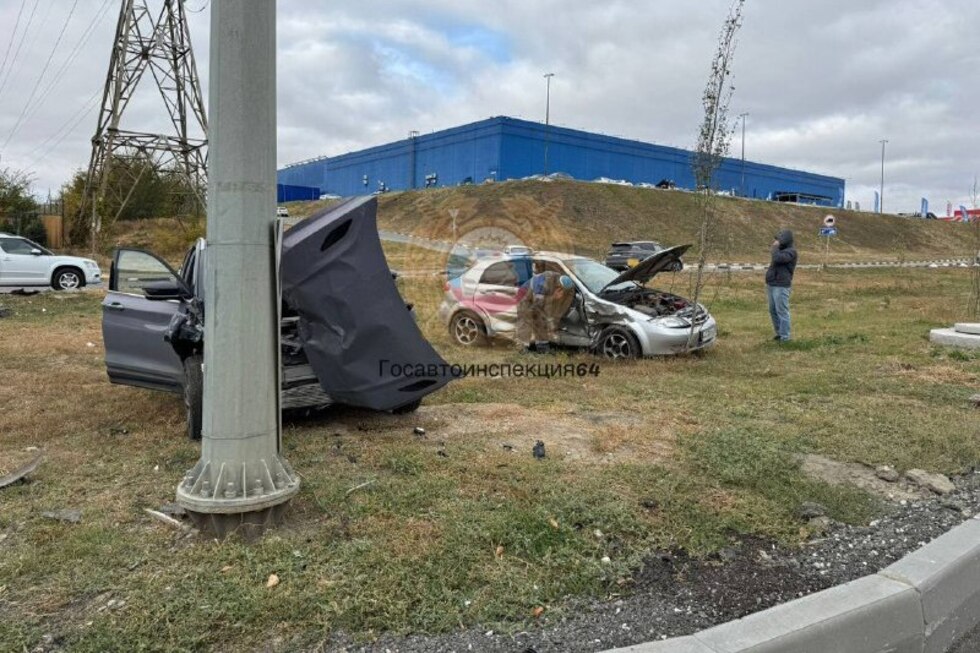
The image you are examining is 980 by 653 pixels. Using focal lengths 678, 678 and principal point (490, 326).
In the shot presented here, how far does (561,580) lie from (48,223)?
35.1m

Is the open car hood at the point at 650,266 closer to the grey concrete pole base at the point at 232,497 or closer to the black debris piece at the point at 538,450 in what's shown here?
the black debris piece at the point at 538,450

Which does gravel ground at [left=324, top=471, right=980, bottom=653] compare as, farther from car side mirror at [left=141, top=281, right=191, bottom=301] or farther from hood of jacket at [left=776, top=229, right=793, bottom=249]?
hood of jacket at [left=776, top=229, right=793, bottom=249]

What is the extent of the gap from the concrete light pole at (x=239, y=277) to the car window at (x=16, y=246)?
57.1ft

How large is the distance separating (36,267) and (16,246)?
2.29ft

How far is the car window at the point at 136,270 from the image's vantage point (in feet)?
21.0

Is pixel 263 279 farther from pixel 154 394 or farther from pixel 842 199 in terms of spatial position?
pixel 842 199

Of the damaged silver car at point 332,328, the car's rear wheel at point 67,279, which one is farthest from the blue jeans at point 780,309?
the car's rear wheel at point 67,279

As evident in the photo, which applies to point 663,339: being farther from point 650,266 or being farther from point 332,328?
point 332,328

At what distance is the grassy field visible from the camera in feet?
9.29

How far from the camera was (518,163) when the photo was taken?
6862cm

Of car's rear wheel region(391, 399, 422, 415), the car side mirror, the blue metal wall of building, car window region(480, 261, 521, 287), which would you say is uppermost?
the blue metal wall of building

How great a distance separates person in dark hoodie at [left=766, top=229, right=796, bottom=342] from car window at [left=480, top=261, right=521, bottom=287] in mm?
4194

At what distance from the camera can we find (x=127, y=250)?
21.6 feet

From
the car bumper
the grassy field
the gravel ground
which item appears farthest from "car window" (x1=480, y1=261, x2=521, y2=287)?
the gravel ground
